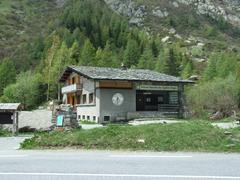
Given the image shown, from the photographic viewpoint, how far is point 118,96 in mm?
44781

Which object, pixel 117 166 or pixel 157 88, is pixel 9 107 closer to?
pixel 117 166

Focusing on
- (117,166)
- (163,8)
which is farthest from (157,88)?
(163,8)

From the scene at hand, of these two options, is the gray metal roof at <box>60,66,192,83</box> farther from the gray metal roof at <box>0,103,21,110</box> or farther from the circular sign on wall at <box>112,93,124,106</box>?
the gray metal roof at <box>0,103,21,110</box>

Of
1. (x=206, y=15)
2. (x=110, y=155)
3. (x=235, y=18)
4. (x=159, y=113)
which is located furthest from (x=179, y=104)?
(x=235, y=18)

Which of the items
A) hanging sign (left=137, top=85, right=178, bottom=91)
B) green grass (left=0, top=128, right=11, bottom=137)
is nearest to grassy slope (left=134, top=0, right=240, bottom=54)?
hanging sign (left=137, top=85, right=178, bottom=91)

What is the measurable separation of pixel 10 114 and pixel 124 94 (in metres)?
20.9

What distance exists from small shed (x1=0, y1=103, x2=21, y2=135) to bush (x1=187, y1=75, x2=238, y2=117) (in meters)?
26.0

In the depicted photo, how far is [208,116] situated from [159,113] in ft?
16.4

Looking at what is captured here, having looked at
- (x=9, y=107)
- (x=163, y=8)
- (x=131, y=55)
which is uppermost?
(x=163, y=8)

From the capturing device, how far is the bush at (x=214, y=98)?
152 ft

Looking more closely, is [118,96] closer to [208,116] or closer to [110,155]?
[208,116]

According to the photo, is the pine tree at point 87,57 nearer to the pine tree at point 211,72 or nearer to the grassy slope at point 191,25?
the pine tree at point 211,72

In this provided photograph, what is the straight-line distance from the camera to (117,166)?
1091cm

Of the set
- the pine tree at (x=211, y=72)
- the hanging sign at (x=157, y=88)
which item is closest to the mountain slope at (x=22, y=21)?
the pine tree at (x=211, y=72)
